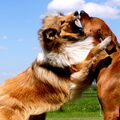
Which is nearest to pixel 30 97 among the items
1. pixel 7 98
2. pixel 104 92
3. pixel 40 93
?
pixel 40 93

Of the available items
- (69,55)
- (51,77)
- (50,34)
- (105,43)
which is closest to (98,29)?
(105,43)

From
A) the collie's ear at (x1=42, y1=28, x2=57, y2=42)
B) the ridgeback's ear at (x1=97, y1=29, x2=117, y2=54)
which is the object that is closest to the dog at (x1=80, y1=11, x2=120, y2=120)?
the ridgeback's ear at (x1=97, y1=29, x2=117, y2=54)

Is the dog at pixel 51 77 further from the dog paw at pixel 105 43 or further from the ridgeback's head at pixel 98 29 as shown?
the dog paw at pixel 105 43

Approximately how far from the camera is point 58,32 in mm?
5770

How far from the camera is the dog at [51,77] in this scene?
5.51 metres

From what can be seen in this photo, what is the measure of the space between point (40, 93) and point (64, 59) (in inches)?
43.8

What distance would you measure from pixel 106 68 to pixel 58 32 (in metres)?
1.91

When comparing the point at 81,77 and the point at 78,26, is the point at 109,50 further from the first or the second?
the point at 78,26

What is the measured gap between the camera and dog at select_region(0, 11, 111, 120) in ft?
18.1

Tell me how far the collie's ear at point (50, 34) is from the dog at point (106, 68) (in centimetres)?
83

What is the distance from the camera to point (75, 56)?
576 cm

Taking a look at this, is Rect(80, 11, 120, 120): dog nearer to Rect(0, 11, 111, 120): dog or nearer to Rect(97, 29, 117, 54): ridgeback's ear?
Rect(97, 29, 117, 54): ridgeback's ear

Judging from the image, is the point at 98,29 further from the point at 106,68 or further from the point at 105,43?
the point at 106,68

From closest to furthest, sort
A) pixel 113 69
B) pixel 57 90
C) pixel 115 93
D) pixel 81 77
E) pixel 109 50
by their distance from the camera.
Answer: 1. pixel 115 93
2. pixel 113 69
3. pixel 109 50
4. pixel 81 77
5. pixel 57 90
